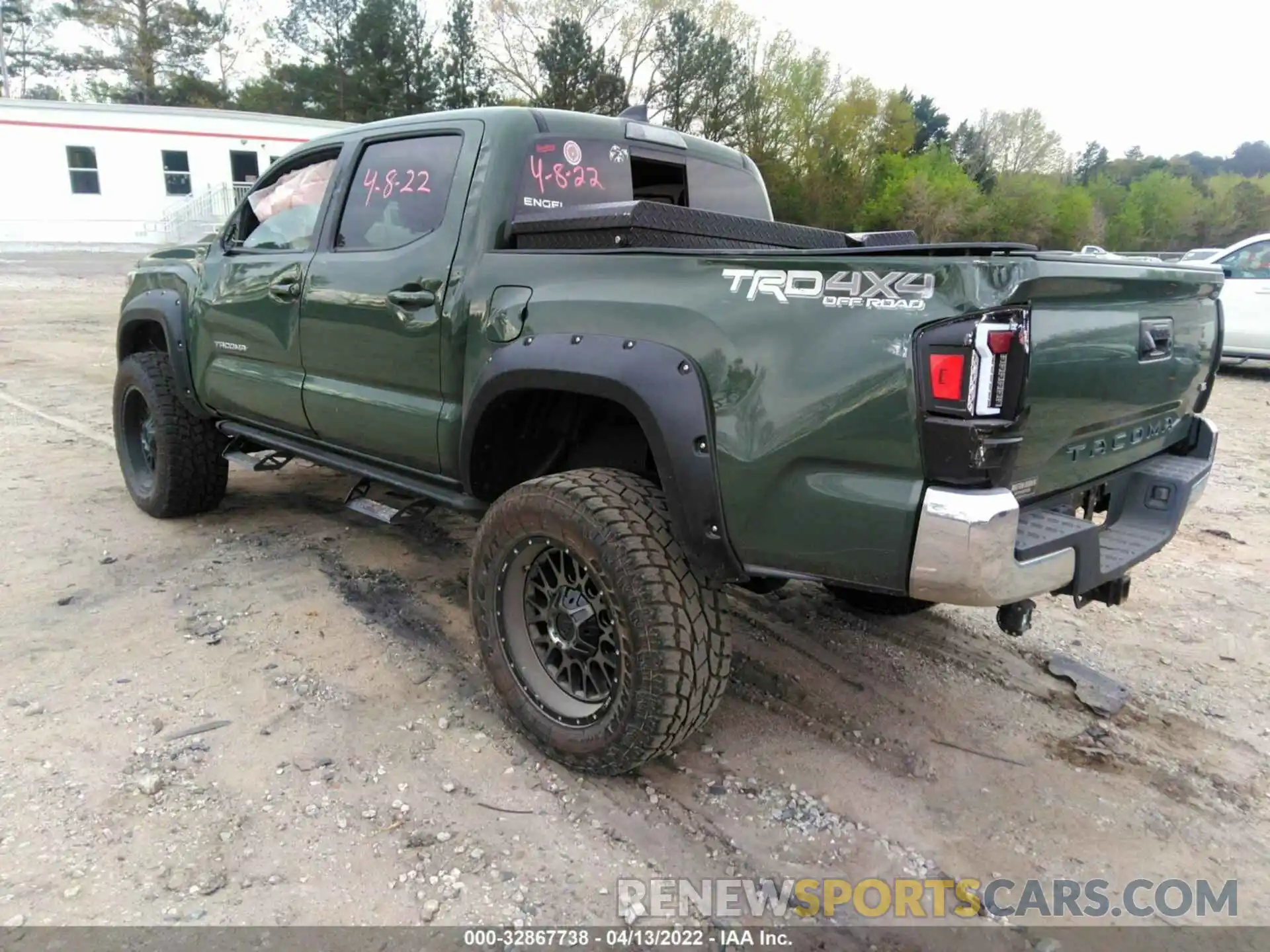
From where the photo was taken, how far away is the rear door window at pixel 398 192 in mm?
3141

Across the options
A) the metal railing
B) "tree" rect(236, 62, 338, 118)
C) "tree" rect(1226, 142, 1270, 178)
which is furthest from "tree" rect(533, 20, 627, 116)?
"tree" rect(1226, 142, 1270, 178)

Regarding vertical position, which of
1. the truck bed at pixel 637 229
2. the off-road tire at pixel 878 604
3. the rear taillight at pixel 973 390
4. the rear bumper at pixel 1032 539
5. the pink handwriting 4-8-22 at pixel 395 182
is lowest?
the off-road tire at pixel 878 604

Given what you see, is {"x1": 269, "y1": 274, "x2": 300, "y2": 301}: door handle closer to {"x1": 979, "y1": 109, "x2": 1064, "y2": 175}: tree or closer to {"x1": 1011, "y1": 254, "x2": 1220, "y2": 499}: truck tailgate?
{"x1": 1011, "y1": 254, "x2": 1220, "y2": 499}: truck tailgate

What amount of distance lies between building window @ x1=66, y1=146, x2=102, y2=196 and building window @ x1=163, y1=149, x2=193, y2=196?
1872 millimetres

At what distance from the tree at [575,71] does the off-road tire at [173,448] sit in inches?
1378

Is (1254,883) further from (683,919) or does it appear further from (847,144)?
(847,144)

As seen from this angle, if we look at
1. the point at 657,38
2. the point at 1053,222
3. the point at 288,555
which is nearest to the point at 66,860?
the point at 288,555

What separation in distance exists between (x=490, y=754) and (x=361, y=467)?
55.0 inches

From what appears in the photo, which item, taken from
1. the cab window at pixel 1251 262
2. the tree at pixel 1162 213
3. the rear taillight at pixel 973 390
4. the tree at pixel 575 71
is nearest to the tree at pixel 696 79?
the tree at pixel 575 71

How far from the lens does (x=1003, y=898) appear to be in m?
2.19

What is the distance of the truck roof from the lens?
311 centimetres

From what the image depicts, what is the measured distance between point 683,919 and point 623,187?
2616 mm

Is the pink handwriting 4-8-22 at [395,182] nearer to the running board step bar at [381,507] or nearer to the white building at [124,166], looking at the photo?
the running board step bar at [381,507]

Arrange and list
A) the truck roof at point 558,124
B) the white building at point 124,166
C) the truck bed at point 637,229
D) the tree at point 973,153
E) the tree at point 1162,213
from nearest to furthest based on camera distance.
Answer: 1. the truck bed at point 637,229
2. the truck roof at point 558,124
3. the white building at point 124,166
4. the tree at point 973,153
5. the tree at point 1162,213
